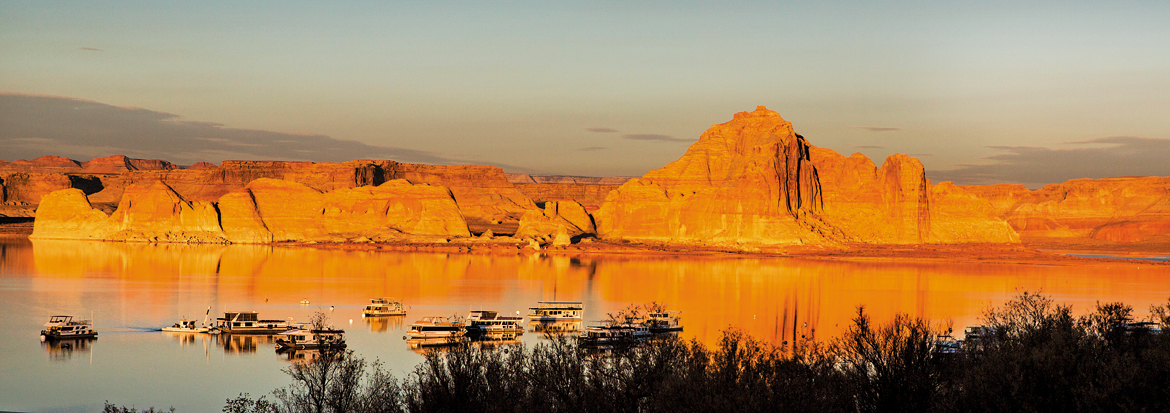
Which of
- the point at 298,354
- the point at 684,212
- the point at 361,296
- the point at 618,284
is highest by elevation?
the point at 684,212

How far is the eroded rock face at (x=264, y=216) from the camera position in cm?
17238

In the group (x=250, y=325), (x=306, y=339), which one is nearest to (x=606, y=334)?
(x=306, y=339)

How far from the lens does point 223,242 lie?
552ft

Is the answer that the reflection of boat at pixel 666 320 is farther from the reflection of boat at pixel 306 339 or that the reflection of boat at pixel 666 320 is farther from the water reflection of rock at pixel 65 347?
the water reflection of rock at pixel 65 347

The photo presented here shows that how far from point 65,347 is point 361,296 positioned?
2675 centimetres

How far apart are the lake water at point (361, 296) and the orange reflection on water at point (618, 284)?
23 centimetres

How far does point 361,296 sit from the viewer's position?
70062 millimetres

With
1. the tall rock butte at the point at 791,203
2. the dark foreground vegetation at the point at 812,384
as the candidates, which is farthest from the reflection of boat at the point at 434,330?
the tall rock butte at the point at 791,203

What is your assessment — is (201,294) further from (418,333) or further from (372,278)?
(418,333)

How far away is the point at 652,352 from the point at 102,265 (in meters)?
89.6

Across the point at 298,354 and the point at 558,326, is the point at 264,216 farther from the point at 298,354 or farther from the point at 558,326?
the point at 298,354

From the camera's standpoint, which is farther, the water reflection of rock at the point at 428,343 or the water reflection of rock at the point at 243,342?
the water reflection of rock at the point at 428,343

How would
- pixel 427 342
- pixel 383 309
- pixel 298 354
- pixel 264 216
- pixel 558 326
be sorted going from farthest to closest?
1. pixel 264 216
2. pixel 383 309
3. pixel 558 326
4. pixel 427 342
5. pixel 298 354

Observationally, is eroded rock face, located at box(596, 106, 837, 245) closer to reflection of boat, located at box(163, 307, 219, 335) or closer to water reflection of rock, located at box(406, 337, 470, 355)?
water reflection of rock, located at box(406, 337, 470, 355)
